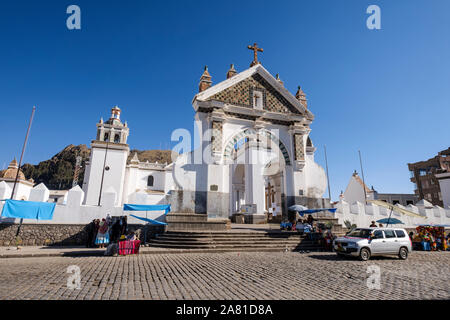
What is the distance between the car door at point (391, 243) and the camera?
1066 centimetres

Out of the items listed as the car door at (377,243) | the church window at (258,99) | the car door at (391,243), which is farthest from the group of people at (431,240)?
the church window at (258,99)

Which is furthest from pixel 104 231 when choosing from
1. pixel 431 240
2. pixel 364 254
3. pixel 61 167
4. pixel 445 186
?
pixel 61 167

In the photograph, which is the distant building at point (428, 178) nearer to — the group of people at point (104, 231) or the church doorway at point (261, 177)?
the church doorway at point (261, 177)

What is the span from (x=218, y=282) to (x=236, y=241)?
268 inches

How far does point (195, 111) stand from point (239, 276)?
12.3 meters

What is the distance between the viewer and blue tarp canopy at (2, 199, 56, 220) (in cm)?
1147

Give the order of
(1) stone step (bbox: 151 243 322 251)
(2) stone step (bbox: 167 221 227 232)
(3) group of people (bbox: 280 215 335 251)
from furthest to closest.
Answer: (2) stone step (bbox: 167 221 227 232), (3) group of people (bbox: 280 215 335 251), (1) stone step (bbox: 151 243 322 251)

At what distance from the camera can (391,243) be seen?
10.8 metres

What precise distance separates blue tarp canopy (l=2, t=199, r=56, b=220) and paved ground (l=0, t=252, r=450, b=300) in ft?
15.4

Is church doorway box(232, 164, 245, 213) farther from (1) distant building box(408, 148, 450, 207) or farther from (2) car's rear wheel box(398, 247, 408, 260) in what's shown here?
(1) distant building box(408, 148, 450, 207)

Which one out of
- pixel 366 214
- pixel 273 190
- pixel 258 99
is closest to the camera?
pixel 258 99

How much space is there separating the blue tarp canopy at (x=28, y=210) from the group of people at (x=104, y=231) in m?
2.31

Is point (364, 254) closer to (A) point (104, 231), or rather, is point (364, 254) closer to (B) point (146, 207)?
(B) point (146, 207)

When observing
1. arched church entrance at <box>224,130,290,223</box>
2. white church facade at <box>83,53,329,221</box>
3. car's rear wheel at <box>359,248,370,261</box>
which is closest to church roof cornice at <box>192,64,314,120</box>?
white church facade at <box>83,53,329,221</box>
